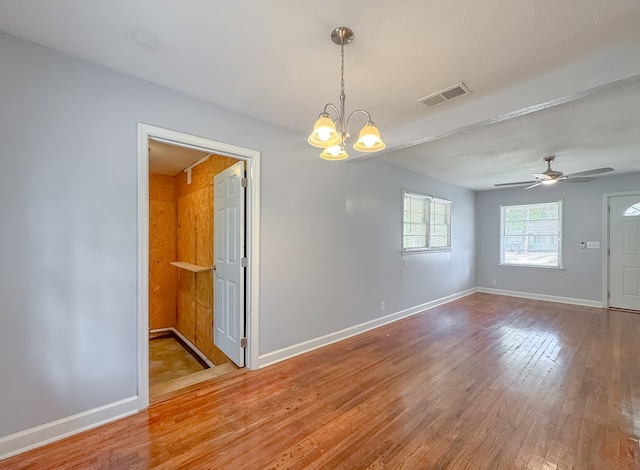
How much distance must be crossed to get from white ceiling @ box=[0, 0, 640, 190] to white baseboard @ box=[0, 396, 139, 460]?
8.31 ft

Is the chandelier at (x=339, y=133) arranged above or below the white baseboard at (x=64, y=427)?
above

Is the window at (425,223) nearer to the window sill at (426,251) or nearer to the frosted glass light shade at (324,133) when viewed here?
the window sill at (426,251)

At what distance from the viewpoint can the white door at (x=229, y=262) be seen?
2939 mm

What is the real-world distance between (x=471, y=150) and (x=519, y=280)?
4.36 metres

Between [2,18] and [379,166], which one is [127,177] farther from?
[379,166]

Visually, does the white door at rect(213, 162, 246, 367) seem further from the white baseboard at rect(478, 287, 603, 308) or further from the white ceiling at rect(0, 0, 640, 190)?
the white baseboard at rect(478, 287, 603, 308)

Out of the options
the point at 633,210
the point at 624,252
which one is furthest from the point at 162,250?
the point at 633,210

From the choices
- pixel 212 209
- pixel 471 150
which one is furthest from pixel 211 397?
pixel 471 150

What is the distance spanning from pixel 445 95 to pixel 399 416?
2691mm

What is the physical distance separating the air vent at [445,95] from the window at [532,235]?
17.7 ft

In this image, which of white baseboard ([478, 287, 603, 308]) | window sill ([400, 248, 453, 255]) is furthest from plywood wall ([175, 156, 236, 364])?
white baseboard ([478, 287, 603, 308])

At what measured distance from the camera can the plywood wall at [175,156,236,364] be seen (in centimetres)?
375

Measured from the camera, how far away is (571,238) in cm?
585

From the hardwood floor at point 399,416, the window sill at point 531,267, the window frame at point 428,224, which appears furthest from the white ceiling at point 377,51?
the window sill at point 531,267
